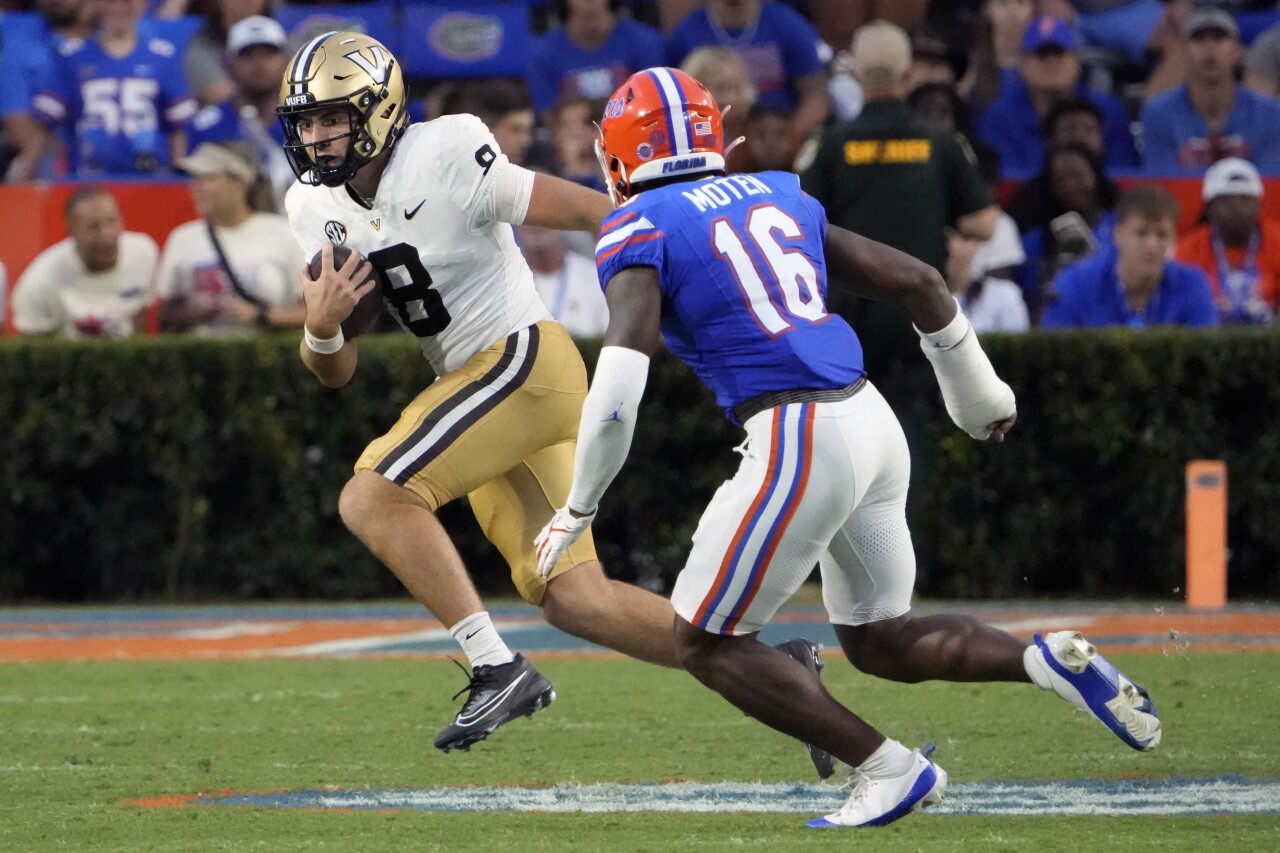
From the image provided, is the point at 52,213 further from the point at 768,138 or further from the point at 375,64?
the point at 375,64

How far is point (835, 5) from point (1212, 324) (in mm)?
3592

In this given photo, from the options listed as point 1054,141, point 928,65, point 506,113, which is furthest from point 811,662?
point 928,65

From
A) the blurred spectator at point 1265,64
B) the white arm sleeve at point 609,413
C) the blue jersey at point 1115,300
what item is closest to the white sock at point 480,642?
the white arm sleeve at point 609,413

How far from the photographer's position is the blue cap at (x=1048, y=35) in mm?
10852

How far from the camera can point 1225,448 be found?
8.89m

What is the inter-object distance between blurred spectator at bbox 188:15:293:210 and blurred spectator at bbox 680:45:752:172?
2.45 metres

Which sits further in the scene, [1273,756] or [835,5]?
[835,5]

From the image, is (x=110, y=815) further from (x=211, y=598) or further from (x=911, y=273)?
(x=211, y=598)

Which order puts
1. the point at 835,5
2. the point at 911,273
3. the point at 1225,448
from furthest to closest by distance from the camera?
the point at 835,5 < the point at 1225,448 < the point at 911,273

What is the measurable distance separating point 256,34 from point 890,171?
441 centimetres

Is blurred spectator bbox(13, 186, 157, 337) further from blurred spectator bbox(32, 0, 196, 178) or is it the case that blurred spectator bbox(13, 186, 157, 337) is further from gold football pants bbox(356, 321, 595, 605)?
gold football pants bbox(356, 321, 595, 605)

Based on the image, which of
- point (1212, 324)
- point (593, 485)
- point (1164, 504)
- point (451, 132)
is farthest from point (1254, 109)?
point (593, 485)

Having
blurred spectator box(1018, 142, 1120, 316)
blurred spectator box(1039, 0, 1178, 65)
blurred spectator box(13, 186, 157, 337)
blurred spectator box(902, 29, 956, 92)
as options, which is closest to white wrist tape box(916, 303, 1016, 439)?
blurred spectator box(1018, 142, 1120, 316)

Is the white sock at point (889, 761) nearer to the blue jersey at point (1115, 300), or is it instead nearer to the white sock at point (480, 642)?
the white sock at point (480, 642)
